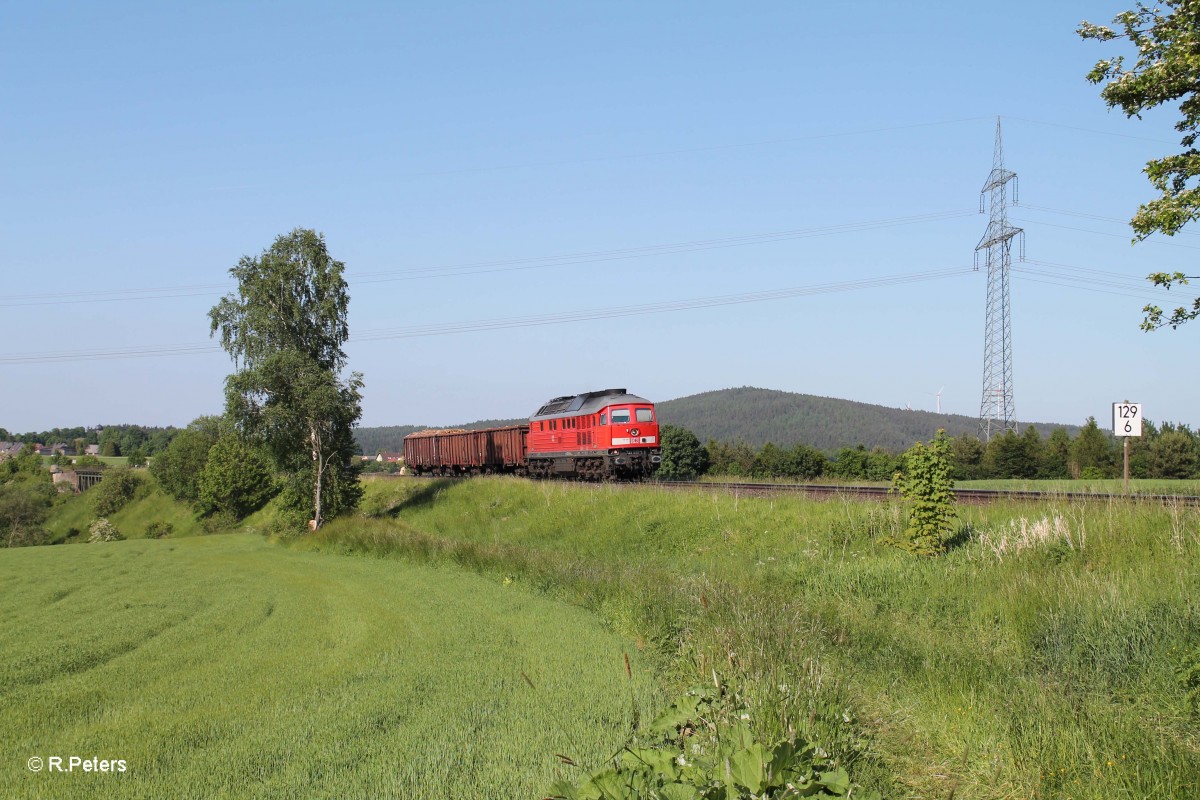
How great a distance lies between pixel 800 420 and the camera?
161500mm

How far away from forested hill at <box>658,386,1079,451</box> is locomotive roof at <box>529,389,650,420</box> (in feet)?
316

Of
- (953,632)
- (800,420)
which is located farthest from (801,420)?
(953,632)

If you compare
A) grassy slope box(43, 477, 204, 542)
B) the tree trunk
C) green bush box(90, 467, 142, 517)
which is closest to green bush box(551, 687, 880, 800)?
the tree trunk

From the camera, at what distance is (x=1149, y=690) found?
8.73 m

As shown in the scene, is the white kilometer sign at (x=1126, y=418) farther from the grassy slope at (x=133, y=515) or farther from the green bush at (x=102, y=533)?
the grassy slope at (x=133, y=515)

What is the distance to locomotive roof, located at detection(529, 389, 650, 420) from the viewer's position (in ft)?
119

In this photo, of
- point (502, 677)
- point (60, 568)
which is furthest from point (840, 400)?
point (502, 677)

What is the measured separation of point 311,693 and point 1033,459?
43501 millimetres

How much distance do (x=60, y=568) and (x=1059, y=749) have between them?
88.5 ft

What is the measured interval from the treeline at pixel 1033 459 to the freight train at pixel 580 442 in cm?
1038

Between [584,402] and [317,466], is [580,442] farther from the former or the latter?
[317,466]

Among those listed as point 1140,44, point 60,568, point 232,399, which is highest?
point 1140,44

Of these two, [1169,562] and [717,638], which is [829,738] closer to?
[717,638]

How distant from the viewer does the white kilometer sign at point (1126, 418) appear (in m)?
23.0
